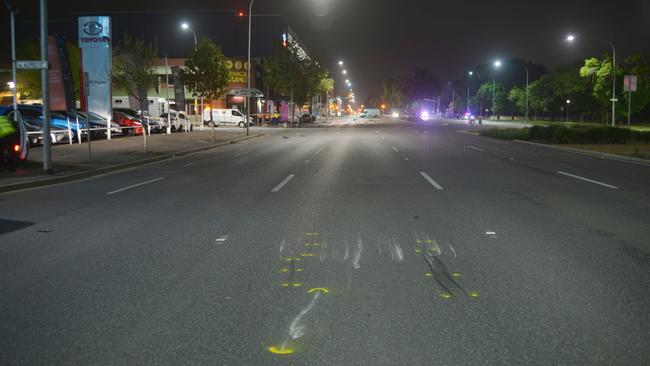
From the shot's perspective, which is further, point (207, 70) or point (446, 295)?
point (207, 70)

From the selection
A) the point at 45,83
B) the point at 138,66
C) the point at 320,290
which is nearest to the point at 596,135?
the point at 45,83

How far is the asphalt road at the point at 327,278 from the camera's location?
12.8 ft

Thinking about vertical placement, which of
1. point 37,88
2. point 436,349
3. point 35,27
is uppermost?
point 35,27

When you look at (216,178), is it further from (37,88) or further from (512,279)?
(37,88)

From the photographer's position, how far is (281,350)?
386 centimetres

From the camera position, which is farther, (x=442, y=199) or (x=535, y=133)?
(x=535, y=133)

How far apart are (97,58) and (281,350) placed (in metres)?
32.2

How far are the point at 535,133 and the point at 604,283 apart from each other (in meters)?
29.9

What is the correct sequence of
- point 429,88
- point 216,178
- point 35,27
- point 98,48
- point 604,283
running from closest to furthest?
point 604,283, point 216,178, point 98,48, point 35,27, point 429,88

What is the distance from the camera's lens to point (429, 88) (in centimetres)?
18912

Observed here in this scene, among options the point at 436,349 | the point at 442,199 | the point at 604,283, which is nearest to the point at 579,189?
the point at 442,199

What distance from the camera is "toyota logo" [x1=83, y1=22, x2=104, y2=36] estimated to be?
3189 centimetres

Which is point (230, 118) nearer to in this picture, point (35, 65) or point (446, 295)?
point (35, 65)

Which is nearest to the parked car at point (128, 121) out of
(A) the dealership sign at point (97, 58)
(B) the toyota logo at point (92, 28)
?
(A) the dealership sign at point (97, 58)
